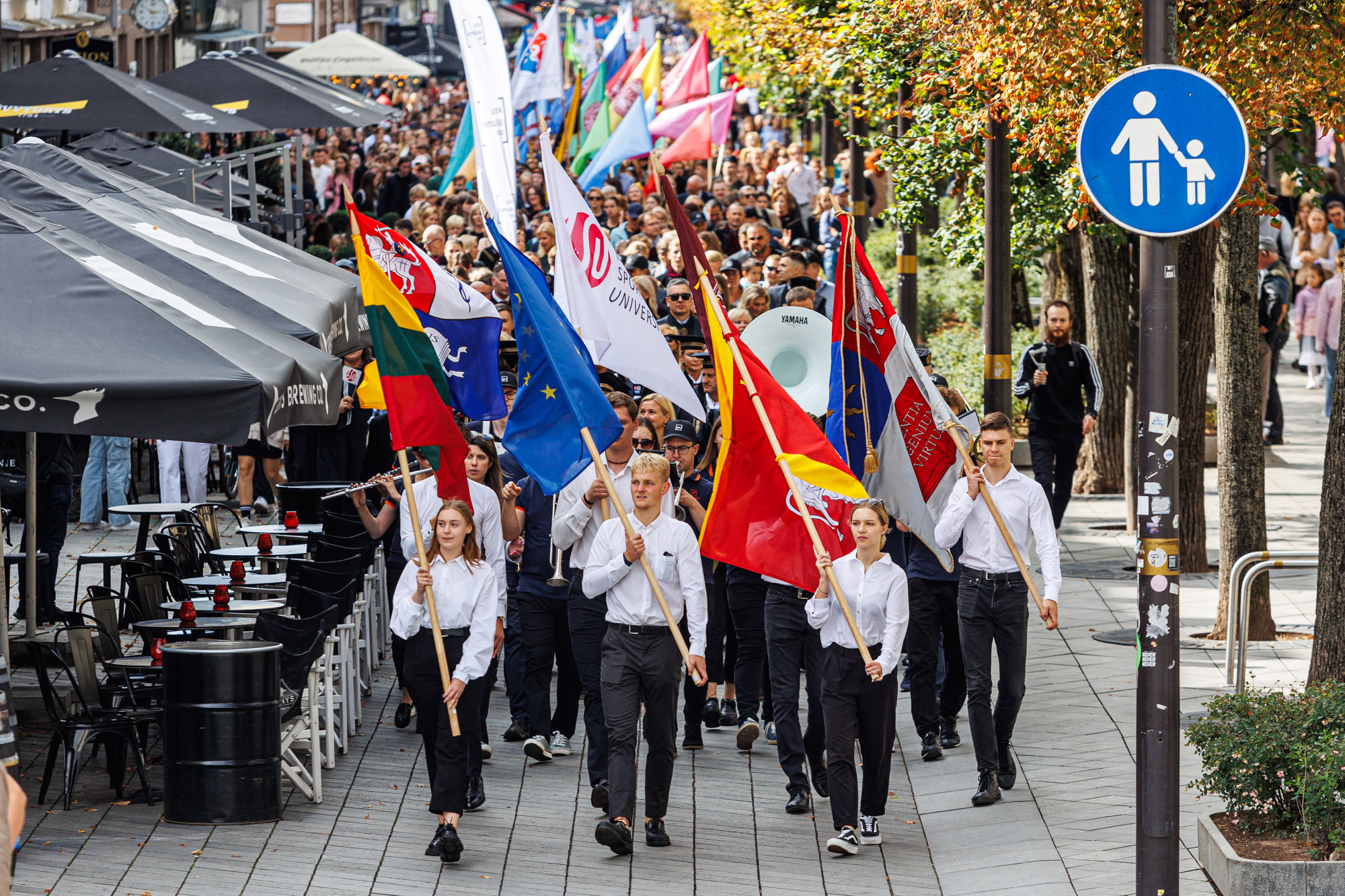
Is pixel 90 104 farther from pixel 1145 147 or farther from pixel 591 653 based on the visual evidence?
pixel 1145 147

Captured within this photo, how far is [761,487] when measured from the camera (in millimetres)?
8984

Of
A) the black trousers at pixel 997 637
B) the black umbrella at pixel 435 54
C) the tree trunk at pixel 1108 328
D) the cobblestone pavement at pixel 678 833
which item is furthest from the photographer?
the black umbrella at pixel 435 54

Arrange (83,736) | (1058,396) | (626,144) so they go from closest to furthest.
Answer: (83,736) → (1058,396) → (626,144)

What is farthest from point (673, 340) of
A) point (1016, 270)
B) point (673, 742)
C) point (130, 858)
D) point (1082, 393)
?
point (1016, 270)

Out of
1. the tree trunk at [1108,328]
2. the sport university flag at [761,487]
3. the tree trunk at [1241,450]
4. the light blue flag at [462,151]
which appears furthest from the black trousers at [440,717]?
the light blue flag at [462,151]

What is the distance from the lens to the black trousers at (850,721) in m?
8.59

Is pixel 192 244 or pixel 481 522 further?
pixel 192 244

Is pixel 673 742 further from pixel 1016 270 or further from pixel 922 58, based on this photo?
pixel 1016 270

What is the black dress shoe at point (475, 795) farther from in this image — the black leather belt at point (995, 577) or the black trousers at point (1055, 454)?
the black trousers at point (1055, 454)

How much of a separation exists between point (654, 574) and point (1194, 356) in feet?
21.0

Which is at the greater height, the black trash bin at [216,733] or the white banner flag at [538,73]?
the white banner flag at [538,73]

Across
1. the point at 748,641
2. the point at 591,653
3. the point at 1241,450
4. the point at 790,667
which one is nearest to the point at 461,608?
the point at 591,653

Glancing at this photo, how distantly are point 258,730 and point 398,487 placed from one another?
2432 millimetres

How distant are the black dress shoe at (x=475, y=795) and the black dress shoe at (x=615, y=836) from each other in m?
1.04
